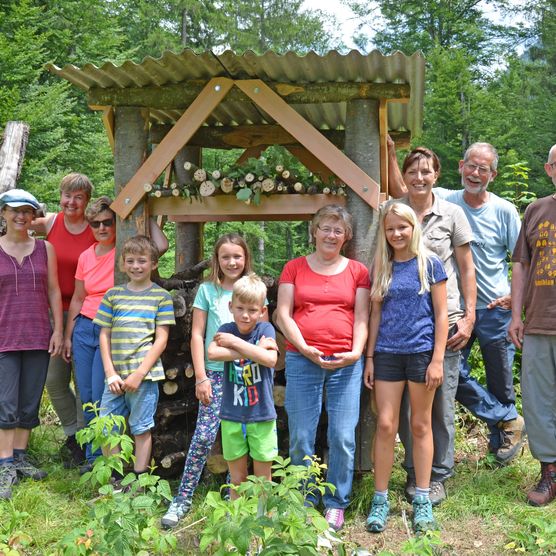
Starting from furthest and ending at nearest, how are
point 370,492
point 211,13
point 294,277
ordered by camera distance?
point 211,13
point 370,492
point 294,277

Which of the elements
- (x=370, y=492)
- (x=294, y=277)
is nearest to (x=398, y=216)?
(x=294, y=277)

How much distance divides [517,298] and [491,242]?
517 millimetres

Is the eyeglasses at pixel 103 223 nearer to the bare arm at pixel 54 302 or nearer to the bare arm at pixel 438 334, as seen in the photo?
the bare arm at pixel 54 302

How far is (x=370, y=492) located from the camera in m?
4.40

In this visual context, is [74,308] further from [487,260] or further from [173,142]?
[487,260]

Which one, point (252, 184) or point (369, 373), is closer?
point (369, 373)

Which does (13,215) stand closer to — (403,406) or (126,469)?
(126,469)

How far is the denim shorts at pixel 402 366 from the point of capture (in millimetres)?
3838

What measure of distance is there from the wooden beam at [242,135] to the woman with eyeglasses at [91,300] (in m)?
1.47

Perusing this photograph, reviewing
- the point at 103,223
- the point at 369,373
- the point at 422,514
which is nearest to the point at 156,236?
the point at 103,223

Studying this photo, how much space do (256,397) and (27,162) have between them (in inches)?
422

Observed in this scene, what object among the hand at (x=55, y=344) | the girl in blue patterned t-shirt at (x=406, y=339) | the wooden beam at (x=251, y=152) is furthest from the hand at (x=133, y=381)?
the wooden beam at (x=251, y=152)

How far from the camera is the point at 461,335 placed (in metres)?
4.14

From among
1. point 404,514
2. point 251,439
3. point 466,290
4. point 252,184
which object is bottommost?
point 404,514
